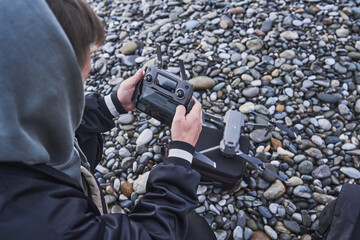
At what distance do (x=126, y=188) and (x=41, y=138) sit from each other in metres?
1.60

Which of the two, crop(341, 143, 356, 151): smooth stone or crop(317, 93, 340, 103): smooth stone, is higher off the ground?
crop(317, 93, 340, 103): smooth stone

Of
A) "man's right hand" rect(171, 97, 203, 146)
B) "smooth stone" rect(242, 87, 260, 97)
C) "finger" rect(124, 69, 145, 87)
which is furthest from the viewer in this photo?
"smooth stone" rect(242, 87, 260, 97)

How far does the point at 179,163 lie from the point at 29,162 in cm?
73

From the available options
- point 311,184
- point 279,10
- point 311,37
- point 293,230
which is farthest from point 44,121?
point 279,10

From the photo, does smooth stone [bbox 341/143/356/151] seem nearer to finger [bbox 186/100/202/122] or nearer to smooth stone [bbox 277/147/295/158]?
smooth stone [bbox 277/147/295/158]

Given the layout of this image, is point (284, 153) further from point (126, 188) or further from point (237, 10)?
point (237, 10)

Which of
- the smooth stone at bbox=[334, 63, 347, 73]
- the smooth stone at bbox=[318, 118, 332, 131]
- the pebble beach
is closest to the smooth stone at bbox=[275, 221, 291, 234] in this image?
the pebble beach

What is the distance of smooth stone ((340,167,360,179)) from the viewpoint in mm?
2493

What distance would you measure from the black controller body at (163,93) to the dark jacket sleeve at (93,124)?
240 mm

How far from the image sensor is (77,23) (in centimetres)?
109

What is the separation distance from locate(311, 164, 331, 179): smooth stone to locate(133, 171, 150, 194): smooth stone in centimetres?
144

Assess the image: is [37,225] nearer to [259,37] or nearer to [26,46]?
[26,46]

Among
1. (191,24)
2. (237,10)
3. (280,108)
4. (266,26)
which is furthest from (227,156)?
(237,10)

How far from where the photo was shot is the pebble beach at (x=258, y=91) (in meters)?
2.44
